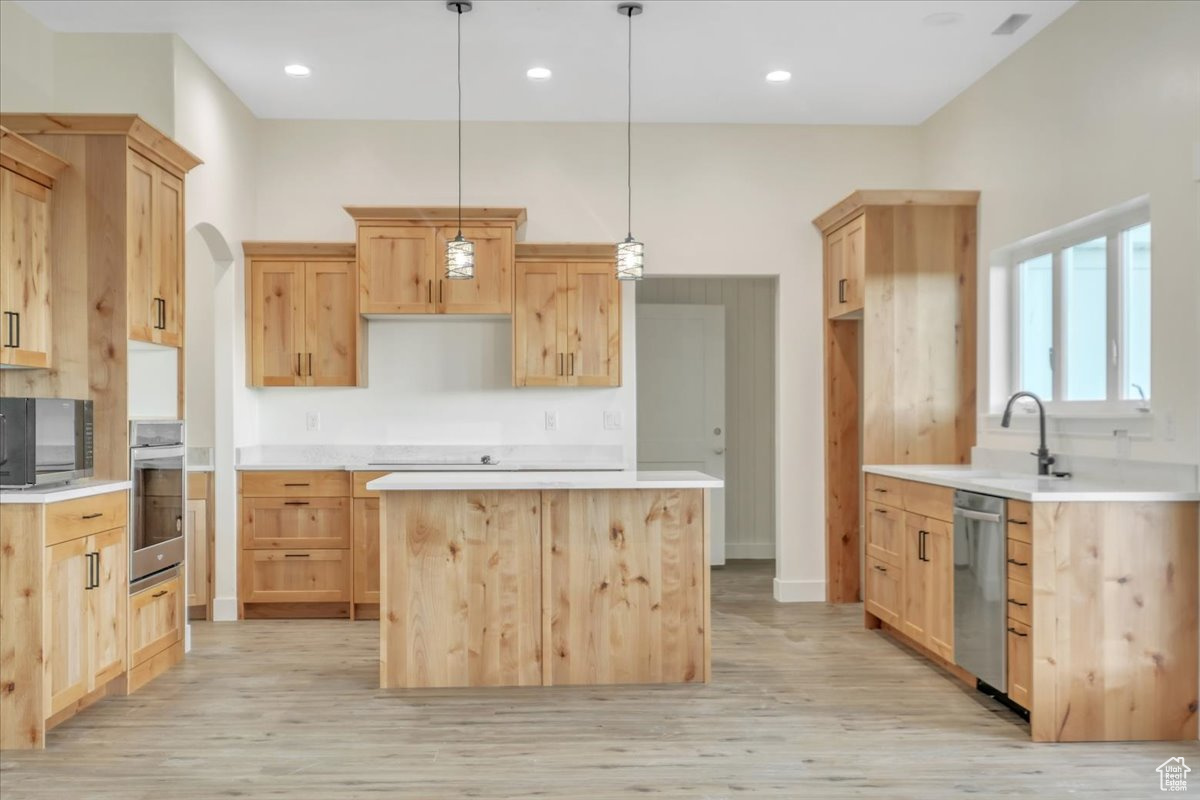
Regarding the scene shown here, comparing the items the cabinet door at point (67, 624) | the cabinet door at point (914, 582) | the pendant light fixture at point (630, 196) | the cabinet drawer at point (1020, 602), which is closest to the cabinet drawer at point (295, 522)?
the cabinet door at point (67, 624)

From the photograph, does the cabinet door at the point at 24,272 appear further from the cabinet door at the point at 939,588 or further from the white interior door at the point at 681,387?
the white interior door at the point at 681,387

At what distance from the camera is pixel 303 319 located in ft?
18.5

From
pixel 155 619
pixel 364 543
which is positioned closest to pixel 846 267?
pixel 364 543

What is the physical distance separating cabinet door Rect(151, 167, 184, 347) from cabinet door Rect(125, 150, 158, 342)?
0.04 metres

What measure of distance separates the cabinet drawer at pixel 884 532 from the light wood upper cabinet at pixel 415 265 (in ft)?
8.02

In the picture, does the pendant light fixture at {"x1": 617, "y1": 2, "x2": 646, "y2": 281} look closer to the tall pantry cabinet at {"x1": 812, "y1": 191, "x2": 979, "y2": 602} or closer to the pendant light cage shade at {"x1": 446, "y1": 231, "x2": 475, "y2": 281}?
the pendant light cage shade at {"x1": 446, "y1": 231, "x2": 475, "y2": 281}

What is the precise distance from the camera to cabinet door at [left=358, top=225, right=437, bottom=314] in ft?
18.1

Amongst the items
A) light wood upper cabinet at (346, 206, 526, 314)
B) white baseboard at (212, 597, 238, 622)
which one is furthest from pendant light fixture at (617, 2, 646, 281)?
white baseboard at (212, 597, 238, 622)

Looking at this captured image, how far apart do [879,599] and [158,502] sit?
11.8 feet

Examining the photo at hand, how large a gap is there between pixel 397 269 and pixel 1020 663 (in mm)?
3902

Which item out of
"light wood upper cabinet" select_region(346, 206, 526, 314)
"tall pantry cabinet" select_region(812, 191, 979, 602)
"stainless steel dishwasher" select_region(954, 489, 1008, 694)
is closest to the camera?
"stainless steel dishwasher" select_region(954, 489, 1008, 694)

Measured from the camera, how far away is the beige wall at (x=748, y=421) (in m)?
7.43

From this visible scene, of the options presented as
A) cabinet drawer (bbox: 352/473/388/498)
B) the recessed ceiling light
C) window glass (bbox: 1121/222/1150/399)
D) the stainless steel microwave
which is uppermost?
the recessed ceiling light

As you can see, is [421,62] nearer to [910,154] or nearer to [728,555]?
[910,154]
